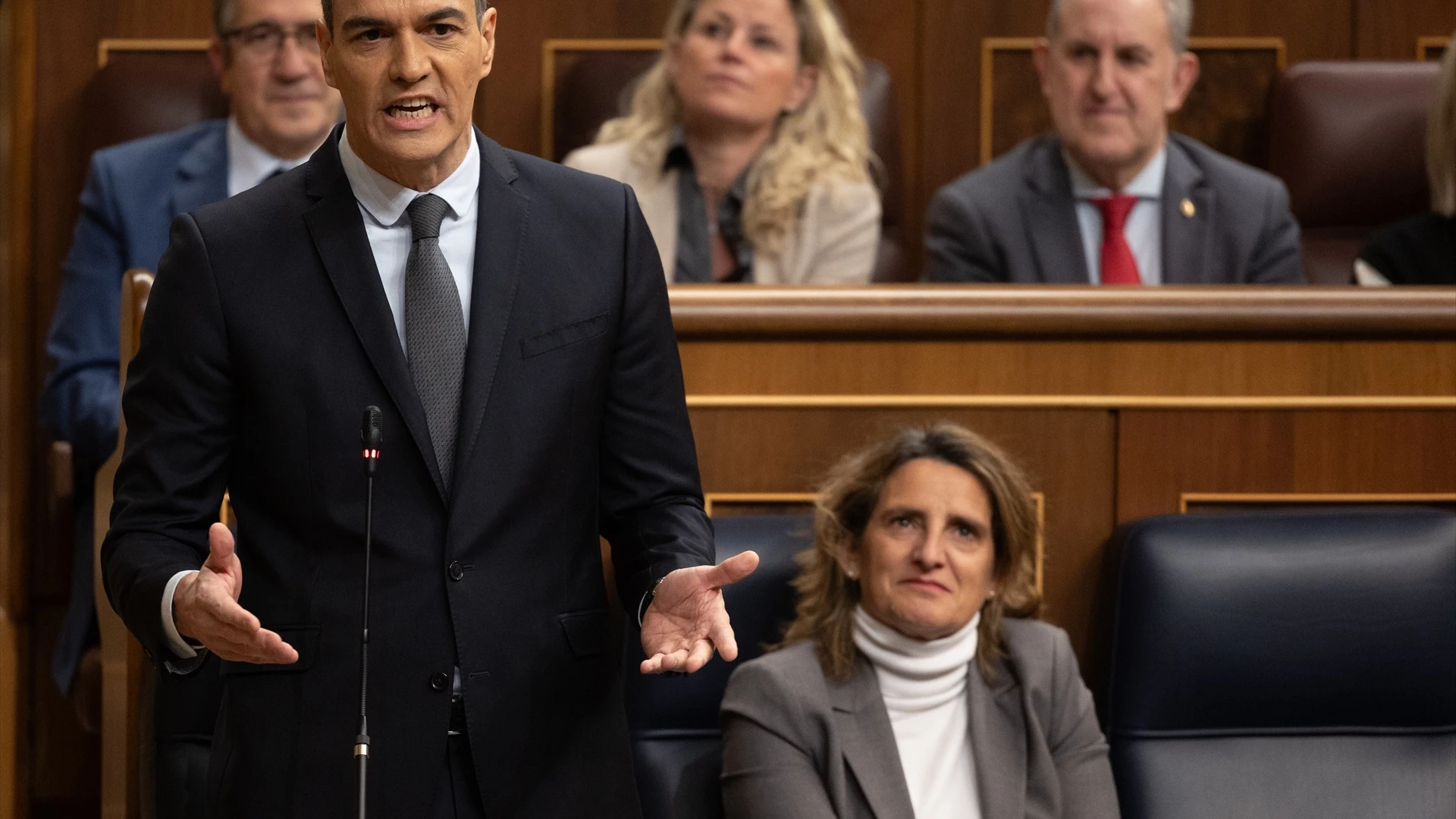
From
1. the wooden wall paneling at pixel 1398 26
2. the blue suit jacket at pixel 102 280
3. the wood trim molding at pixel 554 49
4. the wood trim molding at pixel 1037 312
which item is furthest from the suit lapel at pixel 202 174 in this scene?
the wooden wall paneling at pixel 1398 26

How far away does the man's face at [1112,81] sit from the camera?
72.0 inches

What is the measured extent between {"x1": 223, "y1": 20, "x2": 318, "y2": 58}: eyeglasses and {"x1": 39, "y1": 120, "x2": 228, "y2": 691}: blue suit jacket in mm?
118

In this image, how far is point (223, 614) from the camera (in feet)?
2.63

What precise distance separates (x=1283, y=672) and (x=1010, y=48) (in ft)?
3.75

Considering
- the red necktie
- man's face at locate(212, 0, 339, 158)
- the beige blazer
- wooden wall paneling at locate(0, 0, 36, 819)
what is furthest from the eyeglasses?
the red necktie

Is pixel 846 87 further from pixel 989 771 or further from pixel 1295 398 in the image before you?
Answer: pixel 989 771

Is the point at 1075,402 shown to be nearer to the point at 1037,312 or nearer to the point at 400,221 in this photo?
the point at 1037,312

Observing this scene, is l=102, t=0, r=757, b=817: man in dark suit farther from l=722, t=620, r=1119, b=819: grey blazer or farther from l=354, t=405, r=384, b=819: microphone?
l=722, t=620, r=1119, b=819: grey blazer

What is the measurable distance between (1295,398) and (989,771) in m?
0.45

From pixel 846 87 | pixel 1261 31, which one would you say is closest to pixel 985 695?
pixel 846 87

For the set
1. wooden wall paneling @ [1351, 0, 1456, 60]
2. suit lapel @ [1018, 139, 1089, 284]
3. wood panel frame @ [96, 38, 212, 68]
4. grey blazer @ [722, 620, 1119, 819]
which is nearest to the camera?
grey blazer @ [722, 620, 1119, 819]

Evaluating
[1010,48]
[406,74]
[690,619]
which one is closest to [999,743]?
[690,619]

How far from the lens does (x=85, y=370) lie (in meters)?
1.76

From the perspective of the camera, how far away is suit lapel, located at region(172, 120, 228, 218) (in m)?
1.88
